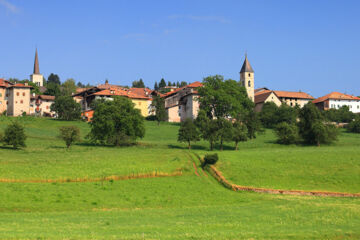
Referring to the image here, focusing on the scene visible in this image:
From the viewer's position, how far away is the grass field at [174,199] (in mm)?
22531

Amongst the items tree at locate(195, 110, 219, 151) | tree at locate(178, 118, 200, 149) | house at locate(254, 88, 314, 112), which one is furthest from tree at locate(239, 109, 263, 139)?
house at locate(254, 88, 314, 112)

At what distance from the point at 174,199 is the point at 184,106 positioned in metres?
103

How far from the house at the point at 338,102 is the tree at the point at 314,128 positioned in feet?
255

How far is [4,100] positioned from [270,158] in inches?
4029

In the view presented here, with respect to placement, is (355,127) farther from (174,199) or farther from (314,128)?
(174,199)

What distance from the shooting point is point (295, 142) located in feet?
287

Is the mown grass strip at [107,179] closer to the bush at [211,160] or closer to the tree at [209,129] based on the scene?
the bush at [211,160]

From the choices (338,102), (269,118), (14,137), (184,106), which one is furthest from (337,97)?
(14,137)

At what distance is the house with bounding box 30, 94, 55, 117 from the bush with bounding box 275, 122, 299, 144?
91134 millimetres

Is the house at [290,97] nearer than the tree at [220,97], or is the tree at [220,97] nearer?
the tree at [220,97]

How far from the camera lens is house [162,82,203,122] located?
134m

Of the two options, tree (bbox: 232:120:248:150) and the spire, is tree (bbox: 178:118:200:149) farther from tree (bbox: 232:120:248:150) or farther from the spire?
the spire

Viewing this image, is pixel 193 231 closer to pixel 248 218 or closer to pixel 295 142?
pixel 248 218

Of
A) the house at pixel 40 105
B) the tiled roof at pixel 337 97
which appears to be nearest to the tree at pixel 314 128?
the tiled roof at pixel 337 97
